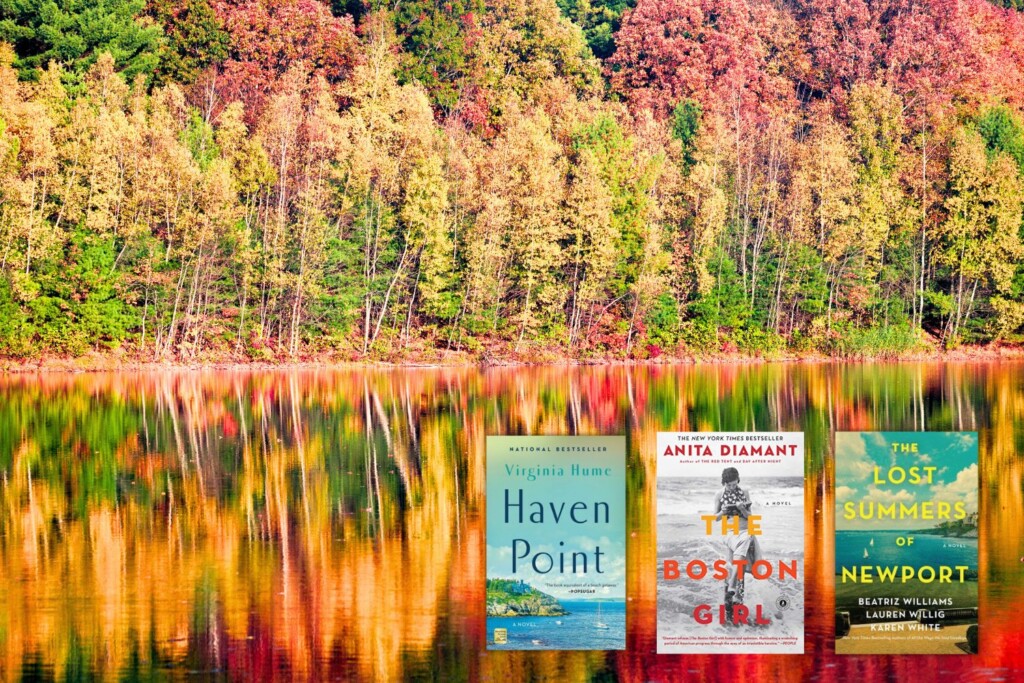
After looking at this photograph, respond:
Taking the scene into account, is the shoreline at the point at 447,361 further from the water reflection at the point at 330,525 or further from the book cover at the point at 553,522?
the book cover at the point at 553,522

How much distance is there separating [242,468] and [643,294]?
35.5m

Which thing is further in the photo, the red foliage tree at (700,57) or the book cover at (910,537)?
the red foliage tree at (700,57)

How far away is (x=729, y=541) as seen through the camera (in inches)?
504

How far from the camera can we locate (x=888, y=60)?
74.9 metres

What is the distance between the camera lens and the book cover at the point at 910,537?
1328cm

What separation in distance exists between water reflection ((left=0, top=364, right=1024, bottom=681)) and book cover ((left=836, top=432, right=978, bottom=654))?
86 centimetres

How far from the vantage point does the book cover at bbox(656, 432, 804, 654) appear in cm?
1251

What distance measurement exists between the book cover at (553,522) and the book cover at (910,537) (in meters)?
2.18

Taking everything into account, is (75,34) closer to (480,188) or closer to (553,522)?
(480,188)

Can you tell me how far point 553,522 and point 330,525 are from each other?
28.7ft

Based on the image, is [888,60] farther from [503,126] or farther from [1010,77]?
[503,126]

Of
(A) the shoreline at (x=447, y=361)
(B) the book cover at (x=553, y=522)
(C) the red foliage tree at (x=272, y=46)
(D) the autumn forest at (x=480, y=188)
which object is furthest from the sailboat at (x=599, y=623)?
(C) the red foliage tree at (x=272, y=46)

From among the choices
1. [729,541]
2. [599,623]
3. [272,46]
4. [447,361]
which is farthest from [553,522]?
[272,46]

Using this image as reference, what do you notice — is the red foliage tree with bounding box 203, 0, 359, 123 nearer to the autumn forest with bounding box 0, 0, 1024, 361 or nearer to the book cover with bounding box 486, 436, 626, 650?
the autumn forest with bounding box 0, 0, 1024, 361
